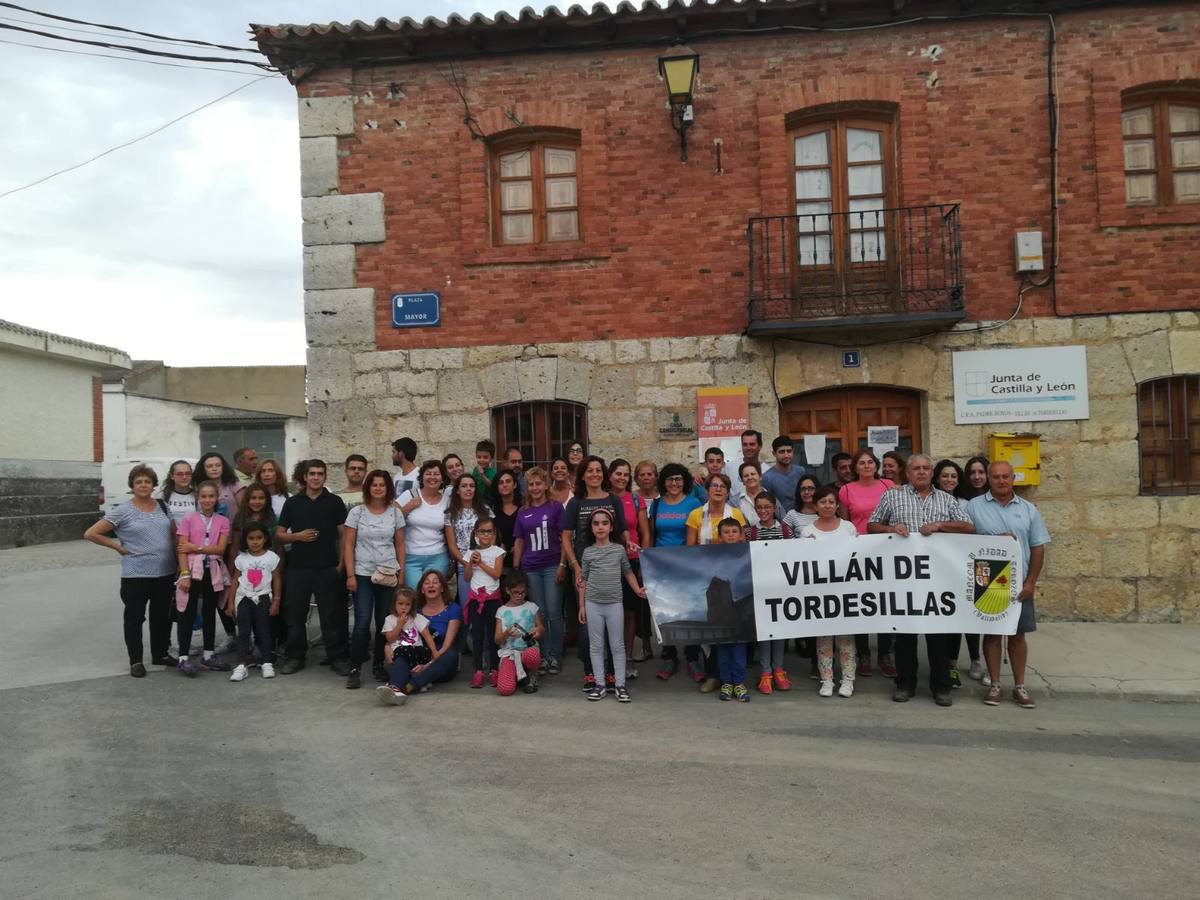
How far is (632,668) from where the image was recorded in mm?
6996

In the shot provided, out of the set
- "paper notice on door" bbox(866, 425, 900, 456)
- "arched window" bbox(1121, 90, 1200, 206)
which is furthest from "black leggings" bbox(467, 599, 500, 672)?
"arched window" bbox(1121, 90, 1200, 206)

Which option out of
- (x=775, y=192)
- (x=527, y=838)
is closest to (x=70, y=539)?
(x=775, y=192)

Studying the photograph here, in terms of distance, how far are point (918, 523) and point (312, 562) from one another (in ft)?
15.6

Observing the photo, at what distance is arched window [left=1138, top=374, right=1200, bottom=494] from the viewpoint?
8.62m

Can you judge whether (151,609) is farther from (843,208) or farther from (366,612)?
(843,208)

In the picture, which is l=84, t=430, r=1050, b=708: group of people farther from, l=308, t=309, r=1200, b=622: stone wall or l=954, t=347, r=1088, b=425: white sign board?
l=954, t=347, r=1088, b=425: white sign board

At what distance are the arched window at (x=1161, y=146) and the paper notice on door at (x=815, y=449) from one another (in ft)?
12.9

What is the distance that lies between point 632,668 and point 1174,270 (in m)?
6.68

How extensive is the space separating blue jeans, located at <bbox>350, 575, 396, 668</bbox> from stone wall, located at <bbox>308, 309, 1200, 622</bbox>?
97.5 inches

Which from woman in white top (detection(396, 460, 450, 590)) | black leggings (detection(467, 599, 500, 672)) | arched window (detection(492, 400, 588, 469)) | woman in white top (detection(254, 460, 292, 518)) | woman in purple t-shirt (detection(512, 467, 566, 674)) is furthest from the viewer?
arched window (detection(492, 400, 588, 469))

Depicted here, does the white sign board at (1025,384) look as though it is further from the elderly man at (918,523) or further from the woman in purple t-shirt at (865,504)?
the elderly man at (918,523)

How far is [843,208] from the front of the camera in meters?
9.05

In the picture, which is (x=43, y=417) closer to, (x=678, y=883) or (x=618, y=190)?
(x=618, y=190)

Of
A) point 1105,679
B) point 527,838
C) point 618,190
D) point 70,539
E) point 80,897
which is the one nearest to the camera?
point 80,897
